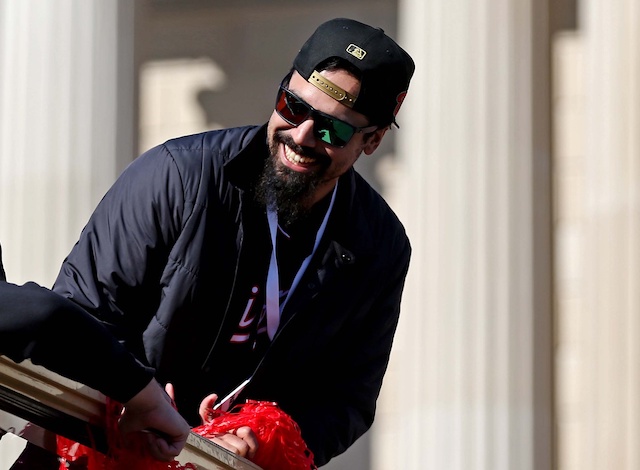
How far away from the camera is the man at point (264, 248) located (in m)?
5.67

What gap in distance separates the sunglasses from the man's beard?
0.18 ft

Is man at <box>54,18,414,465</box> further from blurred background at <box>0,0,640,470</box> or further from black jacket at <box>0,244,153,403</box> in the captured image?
blurred background at <box>0,0,640,470</box>

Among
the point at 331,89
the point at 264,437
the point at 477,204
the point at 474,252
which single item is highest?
the point at 331,89

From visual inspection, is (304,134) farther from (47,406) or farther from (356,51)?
(47,406)

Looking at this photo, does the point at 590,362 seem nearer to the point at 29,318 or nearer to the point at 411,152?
the point at 411,152

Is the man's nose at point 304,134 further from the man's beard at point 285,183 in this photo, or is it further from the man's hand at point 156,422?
the man's hand at point 156,422

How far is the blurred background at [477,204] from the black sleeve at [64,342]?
7.32m

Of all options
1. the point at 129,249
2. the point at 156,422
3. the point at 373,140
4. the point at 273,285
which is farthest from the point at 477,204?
the point at 156,422

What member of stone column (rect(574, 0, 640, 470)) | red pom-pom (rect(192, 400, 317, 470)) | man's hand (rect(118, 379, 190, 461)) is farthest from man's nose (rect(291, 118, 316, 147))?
stone column (rect(574, 0, 640, 470))

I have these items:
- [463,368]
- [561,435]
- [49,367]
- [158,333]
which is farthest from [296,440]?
[561,435]

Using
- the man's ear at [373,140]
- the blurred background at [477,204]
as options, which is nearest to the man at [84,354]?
the man's ear at [373,140]

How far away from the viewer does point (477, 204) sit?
12164mm

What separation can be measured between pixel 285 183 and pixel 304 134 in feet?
0.52

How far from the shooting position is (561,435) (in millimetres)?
12852
